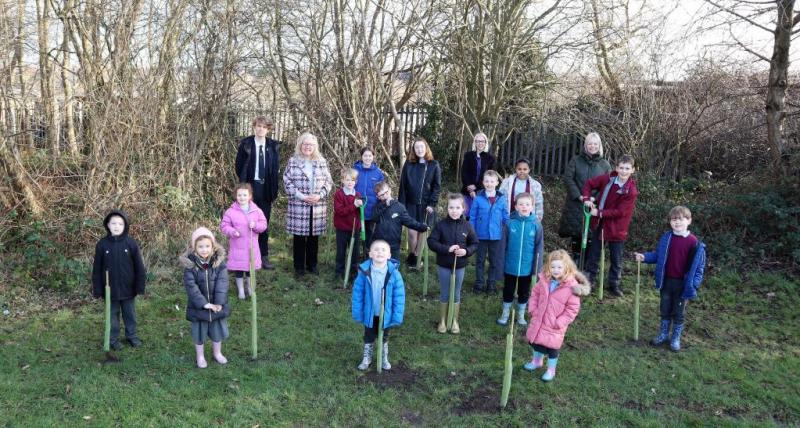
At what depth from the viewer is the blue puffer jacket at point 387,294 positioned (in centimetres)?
521

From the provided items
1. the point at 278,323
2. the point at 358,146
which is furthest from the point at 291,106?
the point at 278,323

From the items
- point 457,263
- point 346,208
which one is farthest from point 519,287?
point 346,208

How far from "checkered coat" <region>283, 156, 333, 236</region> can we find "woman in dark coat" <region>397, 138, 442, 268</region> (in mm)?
1085

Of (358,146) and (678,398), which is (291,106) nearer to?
(358,146)

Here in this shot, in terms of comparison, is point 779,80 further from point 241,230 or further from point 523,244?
point 241,230

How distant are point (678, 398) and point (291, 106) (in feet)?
28.0

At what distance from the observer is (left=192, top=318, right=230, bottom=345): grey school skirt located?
209 inches

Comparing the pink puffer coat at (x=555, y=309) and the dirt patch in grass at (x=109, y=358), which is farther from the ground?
the pink puffer coat at (x=555, y=309)

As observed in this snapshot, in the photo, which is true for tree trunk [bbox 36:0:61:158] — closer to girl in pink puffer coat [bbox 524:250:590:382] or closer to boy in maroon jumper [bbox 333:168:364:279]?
boy in maroon jumper [bbox 333:168:364:279]

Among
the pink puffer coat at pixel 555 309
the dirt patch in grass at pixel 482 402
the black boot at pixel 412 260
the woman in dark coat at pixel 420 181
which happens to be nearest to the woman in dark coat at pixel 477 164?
the woman in dark coat at pixel 420 181

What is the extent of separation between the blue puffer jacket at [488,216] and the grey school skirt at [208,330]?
3.16 meters

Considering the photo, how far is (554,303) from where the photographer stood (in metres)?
5.17

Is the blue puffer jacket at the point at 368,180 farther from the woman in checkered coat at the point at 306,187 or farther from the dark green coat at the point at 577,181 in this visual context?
the dark green coat at the point at 577,181

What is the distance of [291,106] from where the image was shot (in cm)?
1142
